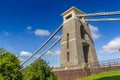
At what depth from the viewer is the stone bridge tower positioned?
53.1 m

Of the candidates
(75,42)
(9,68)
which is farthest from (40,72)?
(75,42)

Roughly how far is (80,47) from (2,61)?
29.4 metres

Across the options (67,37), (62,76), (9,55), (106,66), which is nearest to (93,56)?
(67,37)

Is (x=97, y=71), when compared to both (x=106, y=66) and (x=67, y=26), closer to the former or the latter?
(x=106, y=66)

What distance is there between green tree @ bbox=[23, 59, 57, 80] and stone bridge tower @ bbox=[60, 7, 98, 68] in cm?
2587

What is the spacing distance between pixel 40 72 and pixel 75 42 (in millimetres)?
29563

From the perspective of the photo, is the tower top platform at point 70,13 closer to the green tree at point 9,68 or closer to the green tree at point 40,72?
the green tree at point 9,68

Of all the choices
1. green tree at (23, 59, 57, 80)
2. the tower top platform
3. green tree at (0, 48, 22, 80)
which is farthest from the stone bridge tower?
green tree at (23, 59, 57, 80)

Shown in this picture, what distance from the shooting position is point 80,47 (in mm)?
54312

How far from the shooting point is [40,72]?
24891 millimetres

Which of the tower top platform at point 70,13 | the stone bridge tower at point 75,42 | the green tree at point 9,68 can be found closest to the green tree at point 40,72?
the green tree at point 9,68

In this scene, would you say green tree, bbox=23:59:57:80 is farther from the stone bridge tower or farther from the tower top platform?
the tower top platform

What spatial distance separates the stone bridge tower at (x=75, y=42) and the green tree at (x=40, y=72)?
2587 centimetres

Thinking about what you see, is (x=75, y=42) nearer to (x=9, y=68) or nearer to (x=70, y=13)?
(x=70, y=13)
